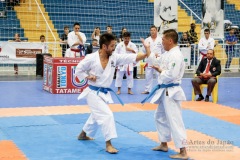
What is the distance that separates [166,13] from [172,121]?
28.2ft

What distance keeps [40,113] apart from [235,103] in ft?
16.1

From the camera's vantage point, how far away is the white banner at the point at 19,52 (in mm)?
16406

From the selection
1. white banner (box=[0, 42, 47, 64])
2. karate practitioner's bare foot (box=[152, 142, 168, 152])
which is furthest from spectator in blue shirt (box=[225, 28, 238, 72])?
karate practitioner's bare foot (box=[152, 142, 168, 152])

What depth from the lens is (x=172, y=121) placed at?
6.07 m

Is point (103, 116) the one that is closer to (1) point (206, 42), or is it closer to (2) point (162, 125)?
(2) point (162, 125)

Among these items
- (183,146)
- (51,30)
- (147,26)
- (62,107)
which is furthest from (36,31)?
(183,146)

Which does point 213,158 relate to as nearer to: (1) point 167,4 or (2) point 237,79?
(1) point 167,4

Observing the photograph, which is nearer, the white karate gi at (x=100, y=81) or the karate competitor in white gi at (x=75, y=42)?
the white karate gi at (x=100, y=81)

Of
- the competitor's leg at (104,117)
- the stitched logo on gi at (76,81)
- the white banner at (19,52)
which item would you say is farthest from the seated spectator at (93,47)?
the competitor's leg at (104,117)

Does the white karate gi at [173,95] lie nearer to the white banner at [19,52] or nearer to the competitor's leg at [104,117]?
the competitor's leg at [104,117]

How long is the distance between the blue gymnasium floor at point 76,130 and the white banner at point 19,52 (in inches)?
190

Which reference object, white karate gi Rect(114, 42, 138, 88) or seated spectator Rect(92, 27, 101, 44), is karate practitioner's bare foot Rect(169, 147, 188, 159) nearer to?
white karate gi Rect(114, 42, 138, 88)

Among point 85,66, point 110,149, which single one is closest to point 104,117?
point 110,149

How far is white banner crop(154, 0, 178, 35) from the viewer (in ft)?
46.4
